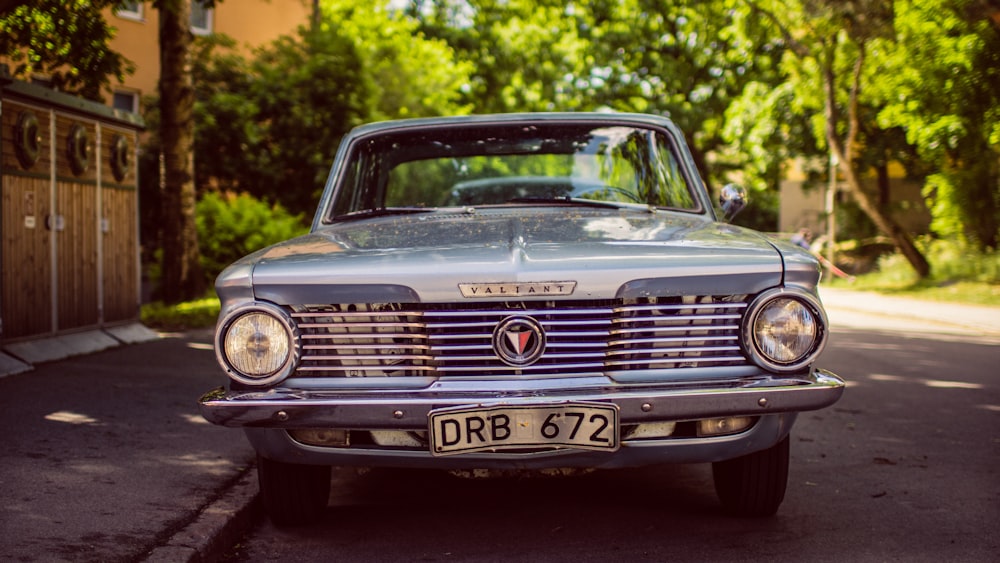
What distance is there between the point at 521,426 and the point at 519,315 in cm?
38

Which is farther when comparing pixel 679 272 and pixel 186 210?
pixel 186 210

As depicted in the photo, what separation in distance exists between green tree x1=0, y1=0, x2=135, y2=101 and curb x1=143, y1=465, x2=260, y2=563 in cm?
645

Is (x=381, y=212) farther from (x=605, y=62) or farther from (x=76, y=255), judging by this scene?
(x=605, y=62)

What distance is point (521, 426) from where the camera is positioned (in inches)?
144

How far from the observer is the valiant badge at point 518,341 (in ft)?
12.4

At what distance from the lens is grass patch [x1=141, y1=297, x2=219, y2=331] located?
1285 cm

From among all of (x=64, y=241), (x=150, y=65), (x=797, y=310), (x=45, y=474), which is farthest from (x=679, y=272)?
(x=150, y=65)

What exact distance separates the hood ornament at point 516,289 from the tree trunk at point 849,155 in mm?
21586

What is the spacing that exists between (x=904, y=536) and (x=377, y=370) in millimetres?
2191

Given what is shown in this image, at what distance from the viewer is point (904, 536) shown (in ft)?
14.6

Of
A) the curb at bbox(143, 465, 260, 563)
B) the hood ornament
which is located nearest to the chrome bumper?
the hood ornament

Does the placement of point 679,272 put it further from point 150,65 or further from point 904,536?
point 150,65

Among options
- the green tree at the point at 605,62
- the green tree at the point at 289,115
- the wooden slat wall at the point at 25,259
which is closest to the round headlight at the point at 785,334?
the wooden slat wall at the point at 25,259

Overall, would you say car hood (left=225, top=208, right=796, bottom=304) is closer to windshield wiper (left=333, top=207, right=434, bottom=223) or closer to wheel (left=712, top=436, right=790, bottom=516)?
wheel (left=712, top=436, right=790, bottom=516)
